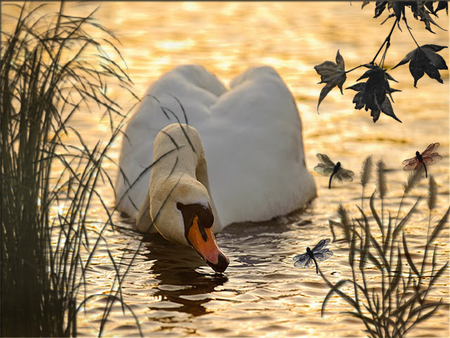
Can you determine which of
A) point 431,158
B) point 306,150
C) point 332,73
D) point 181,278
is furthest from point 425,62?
point 306,150

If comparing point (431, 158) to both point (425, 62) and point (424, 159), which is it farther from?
point (425, 62)

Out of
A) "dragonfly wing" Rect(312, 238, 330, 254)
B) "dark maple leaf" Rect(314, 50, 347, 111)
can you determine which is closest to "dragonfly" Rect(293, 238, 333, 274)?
"dragonfly wing" Rect(312, 238, 330, 254)

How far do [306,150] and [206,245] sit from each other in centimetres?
396

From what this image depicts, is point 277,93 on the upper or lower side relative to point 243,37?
lower

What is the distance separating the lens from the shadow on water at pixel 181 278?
5.07 meters

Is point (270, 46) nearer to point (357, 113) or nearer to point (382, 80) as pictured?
point (357, 113)

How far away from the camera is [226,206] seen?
662 centimetres

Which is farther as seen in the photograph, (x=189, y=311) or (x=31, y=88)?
(x=189, y=311)

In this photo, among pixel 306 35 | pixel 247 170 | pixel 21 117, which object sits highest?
pixel 306 35

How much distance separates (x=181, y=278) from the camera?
5645 mm

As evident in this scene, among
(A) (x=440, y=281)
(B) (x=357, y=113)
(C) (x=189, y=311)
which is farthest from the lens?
(B) (x=357, y=113)

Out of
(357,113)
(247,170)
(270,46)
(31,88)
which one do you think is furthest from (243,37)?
(31,88)

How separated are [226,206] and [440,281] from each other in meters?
1.83

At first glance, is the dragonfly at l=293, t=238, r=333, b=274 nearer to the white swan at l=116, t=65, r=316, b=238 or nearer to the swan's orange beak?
the swan's orange beak
